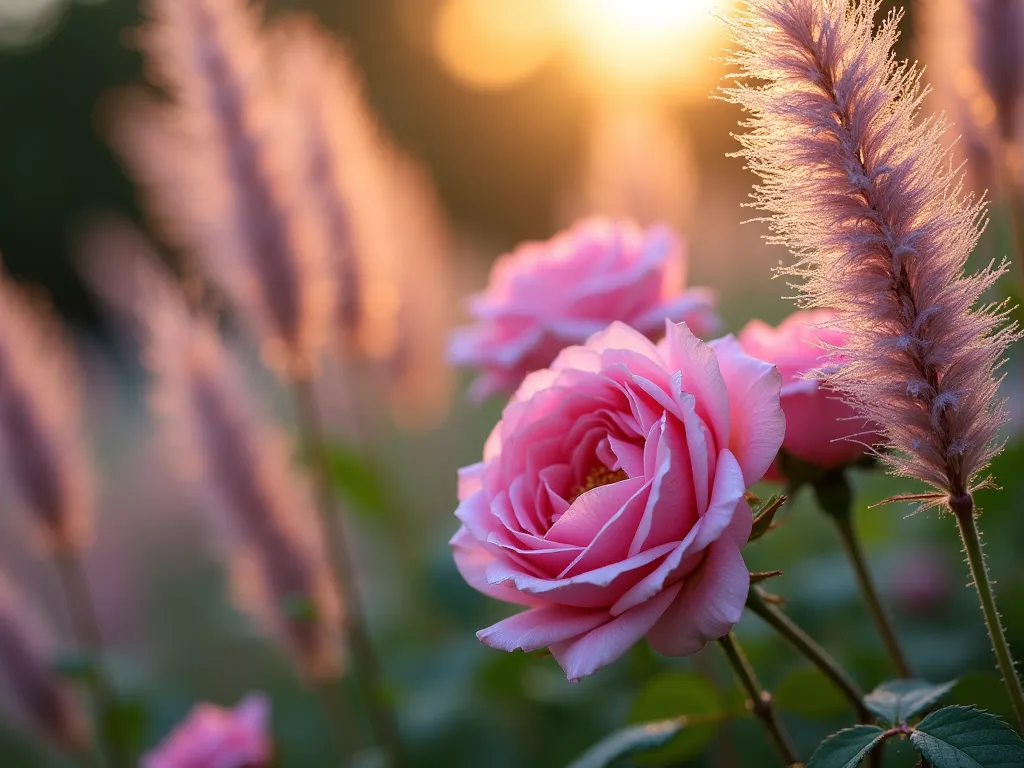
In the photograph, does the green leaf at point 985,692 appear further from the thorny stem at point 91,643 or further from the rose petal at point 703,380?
the thorny stem at point 91,643

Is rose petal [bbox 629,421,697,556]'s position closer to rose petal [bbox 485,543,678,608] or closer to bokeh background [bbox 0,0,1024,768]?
rose petal [bbox 485,543,678,608]

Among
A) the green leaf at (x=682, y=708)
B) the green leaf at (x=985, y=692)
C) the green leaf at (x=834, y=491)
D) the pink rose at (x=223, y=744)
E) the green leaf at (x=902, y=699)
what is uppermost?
the green leaf at (x=834, y=491)

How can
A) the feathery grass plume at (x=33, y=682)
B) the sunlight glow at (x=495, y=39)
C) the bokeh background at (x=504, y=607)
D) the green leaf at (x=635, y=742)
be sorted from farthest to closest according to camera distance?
the sunlight glow at (x=495, y=39), the feathery grass plume at (x=33, y=682), the bokeh background at (x=504, y=607), the green leaf at (x=635, y=742)

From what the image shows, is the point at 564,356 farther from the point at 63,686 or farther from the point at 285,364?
the point at 63,686

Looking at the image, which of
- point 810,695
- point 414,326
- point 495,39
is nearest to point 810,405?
point 810,695

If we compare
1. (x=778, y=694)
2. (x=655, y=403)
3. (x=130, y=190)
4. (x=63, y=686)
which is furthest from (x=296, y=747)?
(x=130, y=190)

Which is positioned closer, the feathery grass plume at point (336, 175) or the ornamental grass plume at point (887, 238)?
the ornamental grass plume at point (887, 238)

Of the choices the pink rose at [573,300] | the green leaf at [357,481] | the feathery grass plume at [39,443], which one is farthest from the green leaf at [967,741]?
the feathery grass plume at [39,443]
